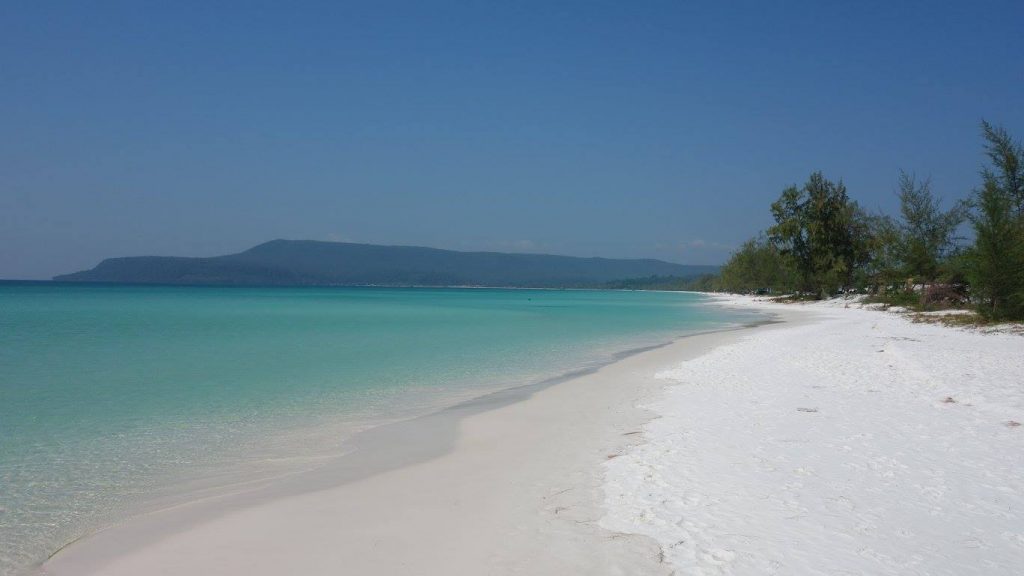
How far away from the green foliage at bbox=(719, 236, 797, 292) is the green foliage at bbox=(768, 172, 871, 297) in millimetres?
19242

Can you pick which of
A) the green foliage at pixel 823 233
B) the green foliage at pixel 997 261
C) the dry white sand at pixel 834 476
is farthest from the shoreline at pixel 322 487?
the green foliage at pixel 823 233

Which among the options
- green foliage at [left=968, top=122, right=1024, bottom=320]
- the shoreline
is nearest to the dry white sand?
the shoreline

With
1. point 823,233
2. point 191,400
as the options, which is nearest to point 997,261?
point 191,400

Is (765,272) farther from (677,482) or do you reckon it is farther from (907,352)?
(677,482)

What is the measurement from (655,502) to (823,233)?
63257mm

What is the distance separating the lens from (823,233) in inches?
2387

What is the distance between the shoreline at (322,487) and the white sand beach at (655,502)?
0.03 metres

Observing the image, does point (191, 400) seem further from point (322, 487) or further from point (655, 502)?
point (655, 502)

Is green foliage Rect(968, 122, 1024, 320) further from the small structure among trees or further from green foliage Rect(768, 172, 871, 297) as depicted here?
green foliage Rect(768, 172, 871, 297)

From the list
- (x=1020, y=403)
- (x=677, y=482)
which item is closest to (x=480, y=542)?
(x=677, y=482)

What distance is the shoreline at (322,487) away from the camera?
15.8ft

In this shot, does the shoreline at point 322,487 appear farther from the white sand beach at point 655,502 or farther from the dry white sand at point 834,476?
the dry white sand at point 834,476

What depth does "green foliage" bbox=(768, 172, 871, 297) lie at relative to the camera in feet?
199

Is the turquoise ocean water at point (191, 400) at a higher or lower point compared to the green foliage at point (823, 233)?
lower
